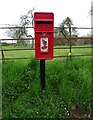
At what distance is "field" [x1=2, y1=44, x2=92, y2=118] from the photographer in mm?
5473

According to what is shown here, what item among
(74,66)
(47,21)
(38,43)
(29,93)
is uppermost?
(47,21)

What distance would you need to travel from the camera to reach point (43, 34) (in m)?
5.77

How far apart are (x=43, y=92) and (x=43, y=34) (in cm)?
118

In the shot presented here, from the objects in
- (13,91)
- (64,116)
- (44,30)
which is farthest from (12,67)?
(64,116)

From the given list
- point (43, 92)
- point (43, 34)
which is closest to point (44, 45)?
point (43, 34)

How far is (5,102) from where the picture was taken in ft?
18.4

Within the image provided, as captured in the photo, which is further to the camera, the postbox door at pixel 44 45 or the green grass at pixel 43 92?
the postbox door at pixel 44 45

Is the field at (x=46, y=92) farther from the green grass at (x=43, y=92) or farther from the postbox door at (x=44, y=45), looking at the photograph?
the postbox door at (x=44, y=45)

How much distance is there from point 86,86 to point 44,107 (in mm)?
1205

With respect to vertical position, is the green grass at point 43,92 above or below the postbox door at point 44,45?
below

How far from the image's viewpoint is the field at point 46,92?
18.0 feet

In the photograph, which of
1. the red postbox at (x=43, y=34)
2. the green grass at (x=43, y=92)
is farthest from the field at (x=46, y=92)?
the red postbox at (x=43, y=34)

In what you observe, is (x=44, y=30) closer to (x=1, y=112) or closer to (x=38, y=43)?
(x=38, y=43)

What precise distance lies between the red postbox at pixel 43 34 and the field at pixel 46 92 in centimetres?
70
